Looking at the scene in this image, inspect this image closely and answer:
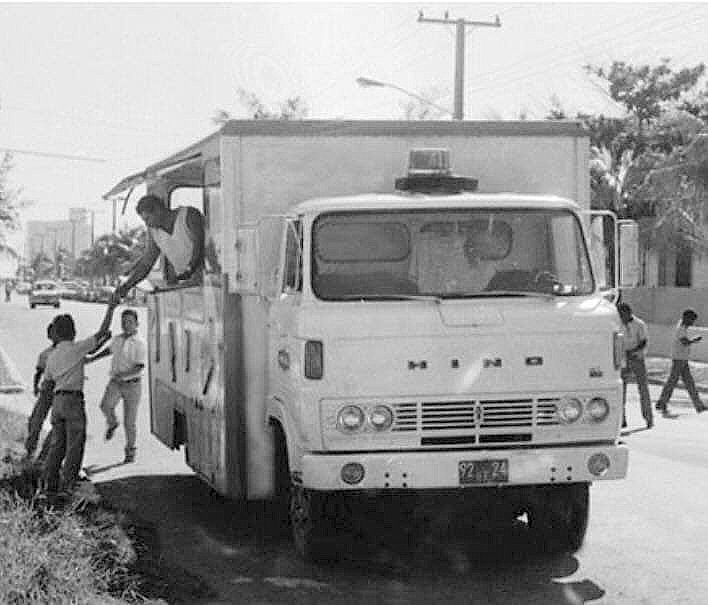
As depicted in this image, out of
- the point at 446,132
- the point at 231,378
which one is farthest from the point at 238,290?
the point at 446,132

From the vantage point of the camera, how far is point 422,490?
821cm

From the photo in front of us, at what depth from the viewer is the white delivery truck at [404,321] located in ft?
26.7

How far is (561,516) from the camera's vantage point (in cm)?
924

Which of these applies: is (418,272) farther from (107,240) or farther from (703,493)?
(107,240)

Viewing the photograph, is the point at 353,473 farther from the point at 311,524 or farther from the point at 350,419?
the point at 311,524

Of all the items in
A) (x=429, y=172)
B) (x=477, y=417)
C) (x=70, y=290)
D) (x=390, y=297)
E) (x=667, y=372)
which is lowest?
(x=70, y=290)

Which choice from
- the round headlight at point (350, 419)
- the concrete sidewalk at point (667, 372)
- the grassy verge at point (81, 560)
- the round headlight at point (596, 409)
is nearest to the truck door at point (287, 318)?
the round headlight at point (350, 419)

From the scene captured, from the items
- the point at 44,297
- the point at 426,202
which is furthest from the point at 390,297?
the point at 44,297

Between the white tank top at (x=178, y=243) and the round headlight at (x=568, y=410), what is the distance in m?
3.62

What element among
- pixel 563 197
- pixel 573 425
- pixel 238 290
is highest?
pixel 563 197

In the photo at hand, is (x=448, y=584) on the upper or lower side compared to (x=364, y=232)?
lower

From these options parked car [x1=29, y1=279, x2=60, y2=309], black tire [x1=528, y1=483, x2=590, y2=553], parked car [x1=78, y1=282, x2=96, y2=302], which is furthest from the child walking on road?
parked car [x1=78, y1=282, x2=96, y2=302]

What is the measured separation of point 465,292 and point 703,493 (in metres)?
4.23

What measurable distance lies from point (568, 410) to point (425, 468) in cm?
95
